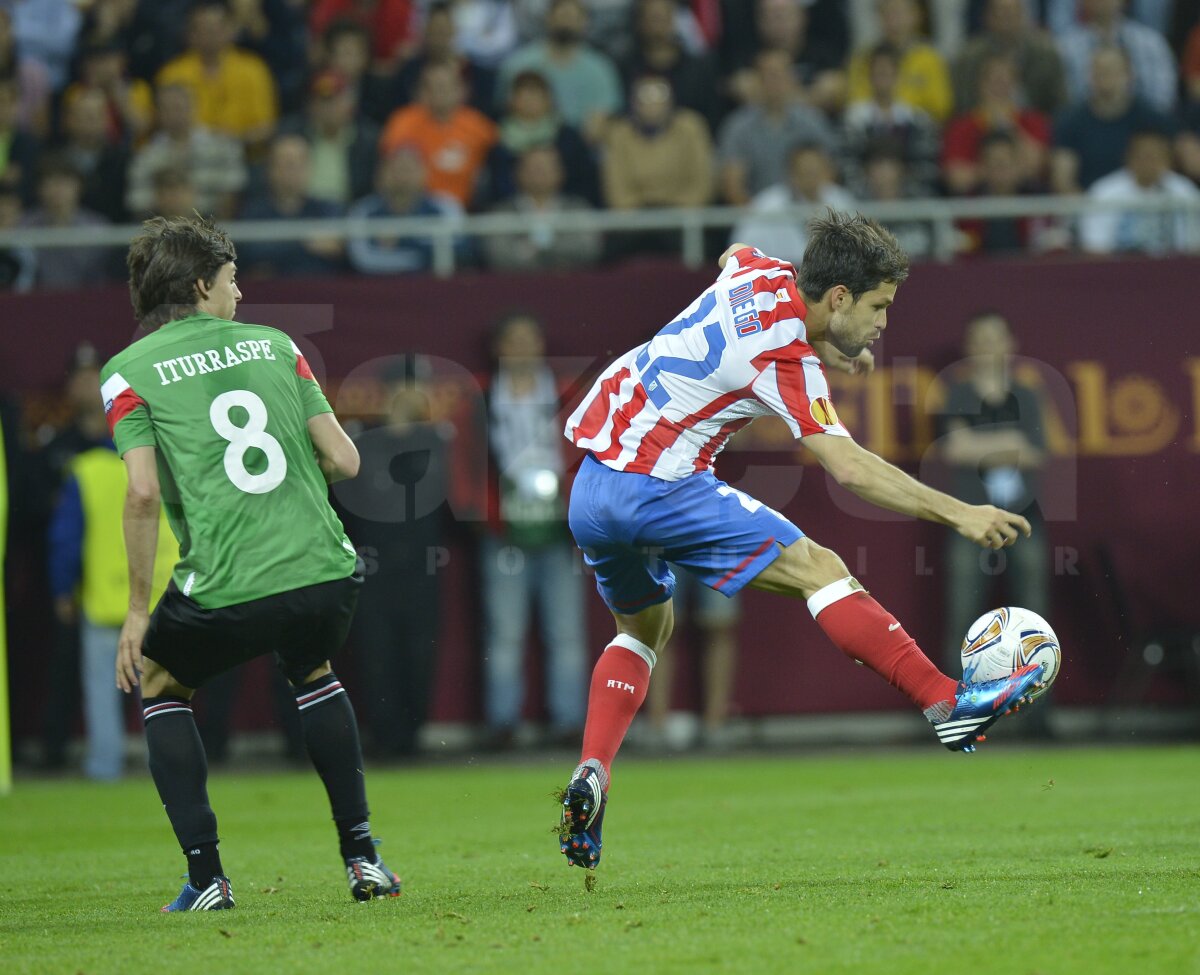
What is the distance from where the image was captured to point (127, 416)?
19.7ft

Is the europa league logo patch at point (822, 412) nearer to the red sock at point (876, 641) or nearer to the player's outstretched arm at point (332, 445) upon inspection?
the red sock at point (876, 641)

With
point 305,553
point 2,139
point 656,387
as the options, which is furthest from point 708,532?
point 2,139

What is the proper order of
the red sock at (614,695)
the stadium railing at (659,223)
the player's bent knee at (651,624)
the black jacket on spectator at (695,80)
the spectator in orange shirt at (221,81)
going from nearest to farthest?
the red sock at (614,695), the player's bent knee at (651,624), the stadium railing at (659,223), the black jacket on spectator at (695,80), the spectator in orange shirt at (221,81)

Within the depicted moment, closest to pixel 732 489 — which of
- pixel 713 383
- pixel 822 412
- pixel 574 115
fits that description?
pixel 713 383

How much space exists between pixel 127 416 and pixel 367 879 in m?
1.81

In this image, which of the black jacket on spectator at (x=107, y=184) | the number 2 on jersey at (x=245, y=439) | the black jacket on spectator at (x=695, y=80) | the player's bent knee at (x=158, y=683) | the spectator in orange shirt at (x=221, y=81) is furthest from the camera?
the spectator in orange shirt at (x=221, y=81)

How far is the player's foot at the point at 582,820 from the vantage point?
623cm

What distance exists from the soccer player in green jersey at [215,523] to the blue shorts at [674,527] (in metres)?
0.92

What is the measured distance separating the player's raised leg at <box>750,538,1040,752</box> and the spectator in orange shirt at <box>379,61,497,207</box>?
28.2 feet

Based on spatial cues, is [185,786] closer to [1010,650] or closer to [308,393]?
[308,393]

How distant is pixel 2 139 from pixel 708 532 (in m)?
10.5

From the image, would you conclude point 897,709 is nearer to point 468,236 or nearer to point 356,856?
point 468,236

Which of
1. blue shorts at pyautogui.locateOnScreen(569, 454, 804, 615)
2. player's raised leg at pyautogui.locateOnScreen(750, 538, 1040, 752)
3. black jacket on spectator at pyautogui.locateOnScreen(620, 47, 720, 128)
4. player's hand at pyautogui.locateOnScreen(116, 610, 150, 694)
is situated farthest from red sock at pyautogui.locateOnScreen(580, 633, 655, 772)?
black jacket on spectator at pyautogui.locateOnScreen(620, 47, 720, 128)

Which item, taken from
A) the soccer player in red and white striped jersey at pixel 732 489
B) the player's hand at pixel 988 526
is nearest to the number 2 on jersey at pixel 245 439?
the soccer player in red and white striped jersey at pixel 732 489
